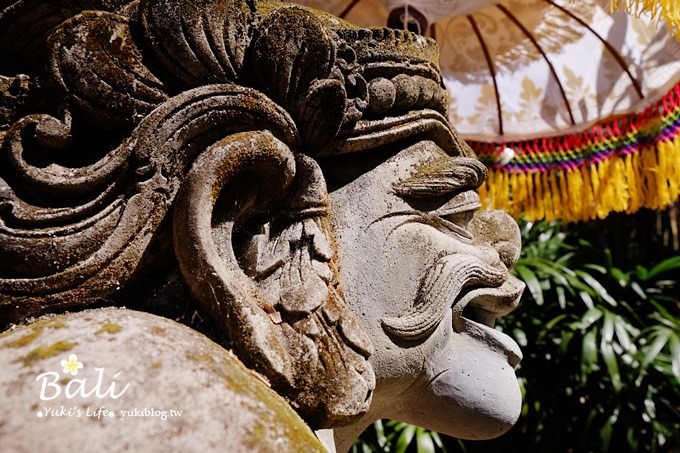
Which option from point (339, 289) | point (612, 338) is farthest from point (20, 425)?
point (612, 338)

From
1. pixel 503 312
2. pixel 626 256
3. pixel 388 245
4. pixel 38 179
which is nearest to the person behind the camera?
pixel 38 179

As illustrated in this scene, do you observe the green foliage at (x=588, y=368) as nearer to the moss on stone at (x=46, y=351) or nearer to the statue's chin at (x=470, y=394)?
the statue's chin at (x=470, y=394)

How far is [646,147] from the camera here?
2283 mm

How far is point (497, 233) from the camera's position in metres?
1.17

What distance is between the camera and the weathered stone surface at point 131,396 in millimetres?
→ 695

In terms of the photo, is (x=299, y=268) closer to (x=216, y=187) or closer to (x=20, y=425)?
(x=216, y=187)

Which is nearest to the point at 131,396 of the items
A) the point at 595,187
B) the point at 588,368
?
the point at 595,187

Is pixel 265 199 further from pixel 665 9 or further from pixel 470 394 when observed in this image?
pixel 665 9

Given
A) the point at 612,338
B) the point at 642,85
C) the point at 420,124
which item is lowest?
the point at 612,338

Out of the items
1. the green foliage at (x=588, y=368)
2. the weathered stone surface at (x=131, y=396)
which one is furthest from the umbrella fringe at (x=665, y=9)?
the green foliage at (x=588, y=368)

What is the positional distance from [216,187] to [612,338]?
286 cm

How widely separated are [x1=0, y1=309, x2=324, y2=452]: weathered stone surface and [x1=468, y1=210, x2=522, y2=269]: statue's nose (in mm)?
459

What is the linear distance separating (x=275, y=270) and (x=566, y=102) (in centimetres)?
160

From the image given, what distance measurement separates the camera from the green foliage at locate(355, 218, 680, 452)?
3301mm
